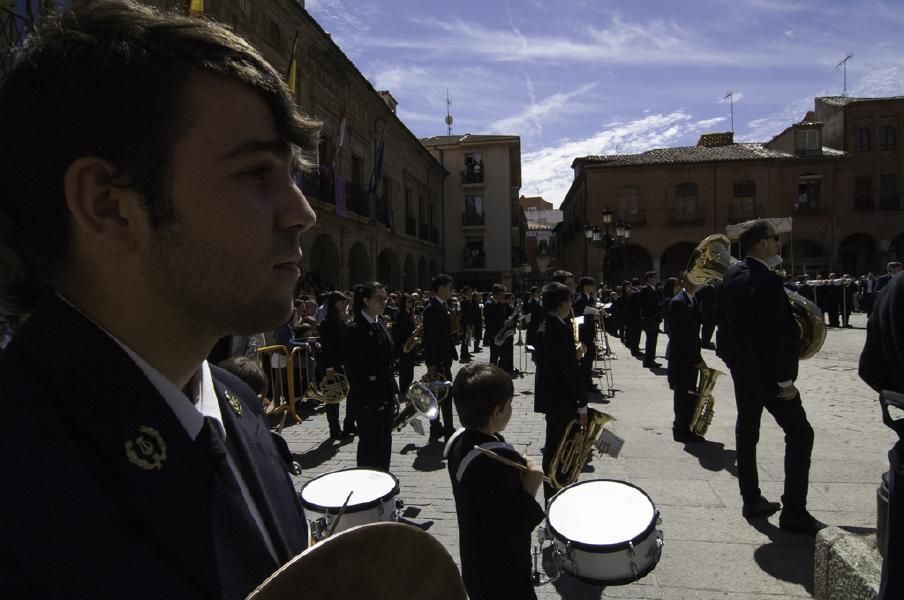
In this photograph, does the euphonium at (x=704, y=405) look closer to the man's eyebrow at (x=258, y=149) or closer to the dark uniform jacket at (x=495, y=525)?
the dark uniform jacket at (x=495, y=525)

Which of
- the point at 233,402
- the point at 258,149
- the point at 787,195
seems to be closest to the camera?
the point at 258,149

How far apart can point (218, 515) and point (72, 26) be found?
0.77m

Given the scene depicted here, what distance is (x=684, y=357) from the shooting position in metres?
7.14

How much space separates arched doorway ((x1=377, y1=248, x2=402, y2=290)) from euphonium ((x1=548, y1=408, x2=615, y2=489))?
20285 millimetres

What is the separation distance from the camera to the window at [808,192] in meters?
37.7

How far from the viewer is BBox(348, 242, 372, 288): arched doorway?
856 inches

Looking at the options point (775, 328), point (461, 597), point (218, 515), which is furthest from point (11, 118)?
point (775, 328)

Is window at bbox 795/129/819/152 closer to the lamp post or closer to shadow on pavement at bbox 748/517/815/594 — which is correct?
the lamp post

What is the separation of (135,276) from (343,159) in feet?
63.4

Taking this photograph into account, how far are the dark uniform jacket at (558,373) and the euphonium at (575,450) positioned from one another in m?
0.17

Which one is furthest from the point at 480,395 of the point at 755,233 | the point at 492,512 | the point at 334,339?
the point at 334,339

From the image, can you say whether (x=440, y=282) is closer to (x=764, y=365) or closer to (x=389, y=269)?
(x=764, y=365)

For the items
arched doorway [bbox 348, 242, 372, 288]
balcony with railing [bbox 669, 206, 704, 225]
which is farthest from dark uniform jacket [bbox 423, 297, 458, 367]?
balcony with railing [bbox 669, 206, 704, 225]

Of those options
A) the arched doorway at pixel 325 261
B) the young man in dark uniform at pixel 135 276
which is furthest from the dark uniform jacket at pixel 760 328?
the arched doorway at pixel 325 261
